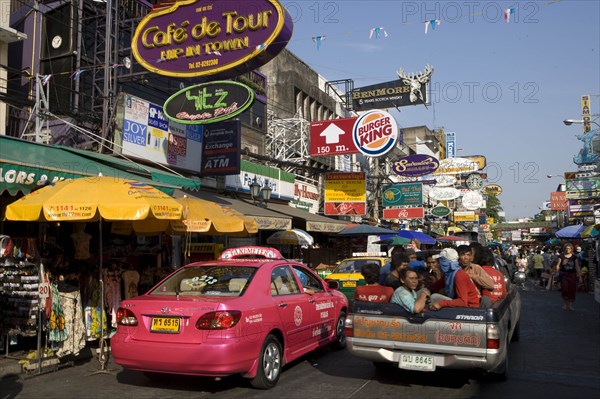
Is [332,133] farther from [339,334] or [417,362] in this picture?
[417,362]

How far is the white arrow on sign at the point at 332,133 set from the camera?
20938mm

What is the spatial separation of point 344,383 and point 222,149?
32.9ft

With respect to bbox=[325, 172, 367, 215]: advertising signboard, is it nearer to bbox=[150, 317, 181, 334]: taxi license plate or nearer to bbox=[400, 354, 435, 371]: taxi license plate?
bbox=[400, 354, 435, 371]: taxi license plate

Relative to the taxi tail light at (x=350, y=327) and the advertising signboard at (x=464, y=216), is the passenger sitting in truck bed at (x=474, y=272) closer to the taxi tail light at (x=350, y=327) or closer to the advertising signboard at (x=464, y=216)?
the taxi tail light at (x=350, y=327)

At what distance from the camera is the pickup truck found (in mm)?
5465

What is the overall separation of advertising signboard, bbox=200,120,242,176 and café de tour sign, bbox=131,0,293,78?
3166 millimetres

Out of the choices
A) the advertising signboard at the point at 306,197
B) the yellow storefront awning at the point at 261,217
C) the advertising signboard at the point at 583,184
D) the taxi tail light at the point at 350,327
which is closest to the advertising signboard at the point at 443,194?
the advertising signboard at the point at 583,184

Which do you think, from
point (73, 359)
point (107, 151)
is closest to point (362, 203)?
point (107, 151)

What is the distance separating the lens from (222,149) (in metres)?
15.2

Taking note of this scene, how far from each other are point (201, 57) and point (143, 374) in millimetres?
7287

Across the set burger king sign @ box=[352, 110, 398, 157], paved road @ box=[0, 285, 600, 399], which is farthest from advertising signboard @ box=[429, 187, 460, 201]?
paved road @ box=[0, 285, 600, 399]

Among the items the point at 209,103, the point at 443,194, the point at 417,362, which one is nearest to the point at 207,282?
the point at 417,362

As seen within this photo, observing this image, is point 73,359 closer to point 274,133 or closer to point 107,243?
point 107,243

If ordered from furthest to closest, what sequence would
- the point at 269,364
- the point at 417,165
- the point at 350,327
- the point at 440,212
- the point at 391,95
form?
1. the point at 440,212
2. the point at 391,95
3. the point at 417,165
4. the point at 350,327
5. the point at 269,364
